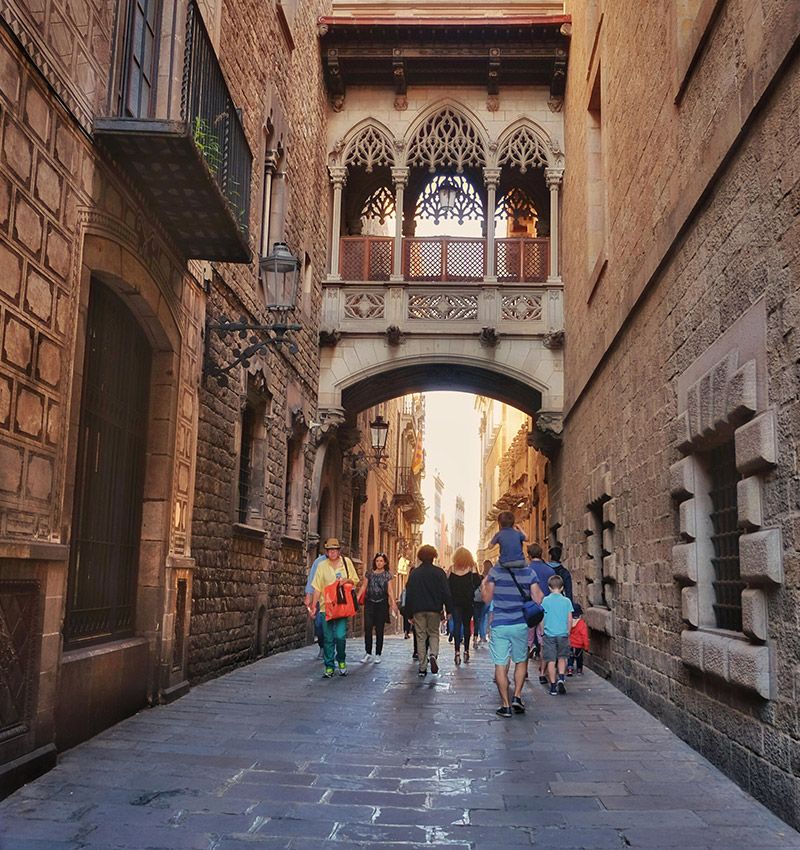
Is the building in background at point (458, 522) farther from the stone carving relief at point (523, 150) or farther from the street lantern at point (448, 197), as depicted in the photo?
the stone carving relief at point (523, 150)

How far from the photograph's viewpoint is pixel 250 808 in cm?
452

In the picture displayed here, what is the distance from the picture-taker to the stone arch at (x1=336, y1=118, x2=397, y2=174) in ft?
55.9

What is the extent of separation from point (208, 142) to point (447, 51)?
9.80 metres

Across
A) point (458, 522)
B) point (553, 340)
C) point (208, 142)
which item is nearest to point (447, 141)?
point (553, 340)

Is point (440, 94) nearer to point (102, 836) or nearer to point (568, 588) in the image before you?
point (568, 588)

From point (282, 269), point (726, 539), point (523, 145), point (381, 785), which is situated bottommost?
point (381, 785)

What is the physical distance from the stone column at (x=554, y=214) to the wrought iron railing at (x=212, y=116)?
8000 millimetres

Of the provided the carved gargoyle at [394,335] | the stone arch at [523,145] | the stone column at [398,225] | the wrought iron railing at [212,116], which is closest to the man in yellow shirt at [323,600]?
the wrought iron railing at [212,116]

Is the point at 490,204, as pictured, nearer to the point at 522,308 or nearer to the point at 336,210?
the point at 522,308

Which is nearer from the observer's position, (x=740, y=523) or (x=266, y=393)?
(x=740, y=523)

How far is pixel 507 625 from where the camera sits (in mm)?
7664

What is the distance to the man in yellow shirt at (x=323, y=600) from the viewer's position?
10.0 meters

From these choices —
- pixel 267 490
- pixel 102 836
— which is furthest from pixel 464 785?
pixel 267 490

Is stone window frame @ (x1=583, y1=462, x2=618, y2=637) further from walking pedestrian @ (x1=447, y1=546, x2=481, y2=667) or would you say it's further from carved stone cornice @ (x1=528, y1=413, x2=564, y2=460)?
carved stone cornice @ (x1=528, y1=413, x2=564, y2=460)
